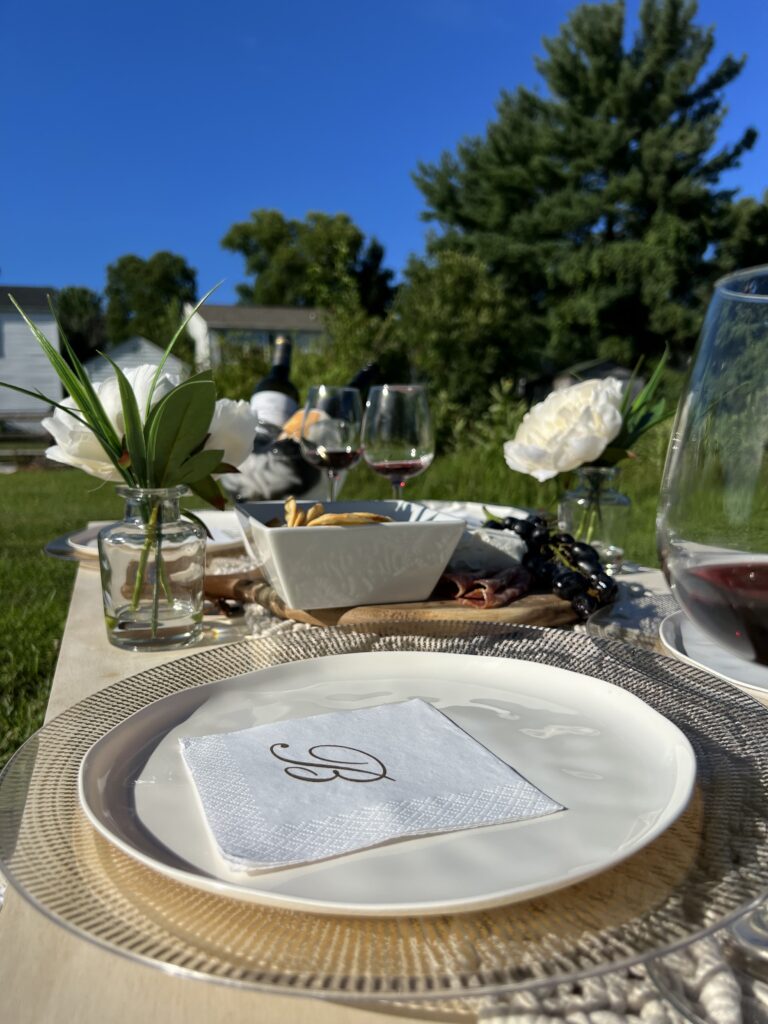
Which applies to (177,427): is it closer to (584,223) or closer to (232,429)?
(232,429)

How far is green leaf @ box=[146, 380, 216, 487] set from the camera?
0.90 meters

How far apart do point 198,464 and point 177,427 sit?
0.05m

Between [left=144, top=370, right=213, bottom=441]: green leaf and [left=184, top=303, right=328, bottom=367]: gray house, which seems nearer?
[left=144, top=370, right=213, bottom=441]: green leaf

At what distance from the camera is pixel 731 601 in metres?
0.51

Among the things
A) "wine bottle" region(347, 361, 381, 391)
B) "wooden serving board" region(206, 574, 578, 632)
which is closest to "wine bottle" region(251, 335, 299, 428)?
"wine bottle" region(347, 361, 381, 391)

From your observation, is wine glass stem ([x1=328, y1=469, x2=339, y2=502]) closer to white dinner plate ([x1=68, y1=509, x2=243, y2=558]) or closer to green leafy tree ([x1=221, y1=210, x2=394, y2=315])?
white dinner plate ([x1=68, y1=509, x2=243, y2=558])

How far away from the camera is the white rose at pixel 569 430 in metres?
1.28

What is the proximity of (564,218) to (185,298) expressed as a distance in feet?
88.3

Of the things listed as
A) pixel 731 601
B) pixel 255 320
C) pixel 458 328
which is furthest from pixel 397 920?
pixel 255 320

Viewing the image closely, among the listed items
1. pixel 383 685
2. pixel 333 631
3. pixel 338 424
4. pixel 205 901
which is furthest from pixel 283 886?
pixel 338 424

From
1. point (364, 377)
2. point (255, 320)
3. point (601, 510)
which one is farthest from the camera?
point (255, 320)

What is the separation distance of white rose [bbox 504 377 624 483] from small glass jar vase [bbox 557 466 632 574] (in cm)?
6

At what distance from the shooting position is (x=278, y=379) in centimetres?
223

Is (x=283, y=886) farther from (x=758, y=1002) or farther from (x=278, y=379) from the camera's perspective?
(x=278, y=379)
